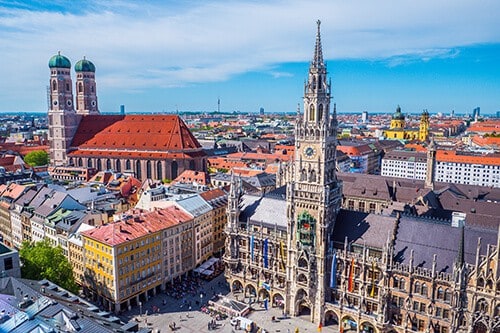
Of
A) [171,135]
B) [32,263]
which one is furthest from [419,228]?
[171,135]

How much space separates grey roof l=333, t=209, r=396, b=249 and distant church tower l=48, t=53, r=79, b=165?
14899 cm

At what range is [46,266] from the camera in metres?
70.4

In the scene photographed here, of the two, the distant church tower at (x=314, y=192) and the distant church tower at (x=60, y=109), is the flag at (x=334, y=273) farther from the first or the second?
the distant church tower at (x=60, y=109)

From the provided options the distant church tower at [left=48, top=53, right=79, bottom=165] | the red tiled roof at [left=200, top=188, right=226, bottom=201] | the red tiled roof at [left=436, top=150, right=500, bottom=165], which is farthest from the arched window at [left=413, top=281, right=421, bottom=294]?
the distant church tower at [left=48, top=53, right=79, bottom=165]

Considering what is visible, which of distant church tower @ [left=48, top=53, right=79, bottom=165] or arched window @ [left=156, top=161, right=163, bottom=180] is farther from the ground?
distant church tower @ [left=48, top=53, right=79, bottom=165]

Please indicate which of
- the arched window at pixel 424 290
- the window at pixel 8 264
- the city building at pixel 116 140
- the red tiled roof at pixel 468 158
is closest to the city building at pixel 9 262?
the window at pixel 8 264

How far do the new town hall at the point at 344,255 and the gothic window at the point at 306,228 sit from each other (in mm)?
173

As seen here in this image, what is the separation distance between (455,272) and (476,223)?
31028 mm

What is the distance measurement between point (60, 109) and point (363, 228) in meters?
158

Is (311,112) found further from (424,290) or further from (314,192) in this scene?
(424,290)

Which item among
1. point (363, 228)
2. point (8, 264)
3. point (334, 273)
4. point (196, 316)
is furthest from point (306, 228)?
point (8, 264)

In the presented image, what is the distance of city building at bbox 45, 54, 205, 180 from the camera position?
561 feet

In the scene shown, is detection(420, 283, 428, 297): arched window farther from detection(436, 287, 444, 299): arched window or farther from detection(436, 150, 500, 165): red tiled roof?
detection(436, 150, 500, 165): red tiled roof

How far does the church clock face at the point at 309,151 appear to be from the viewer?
231ft
